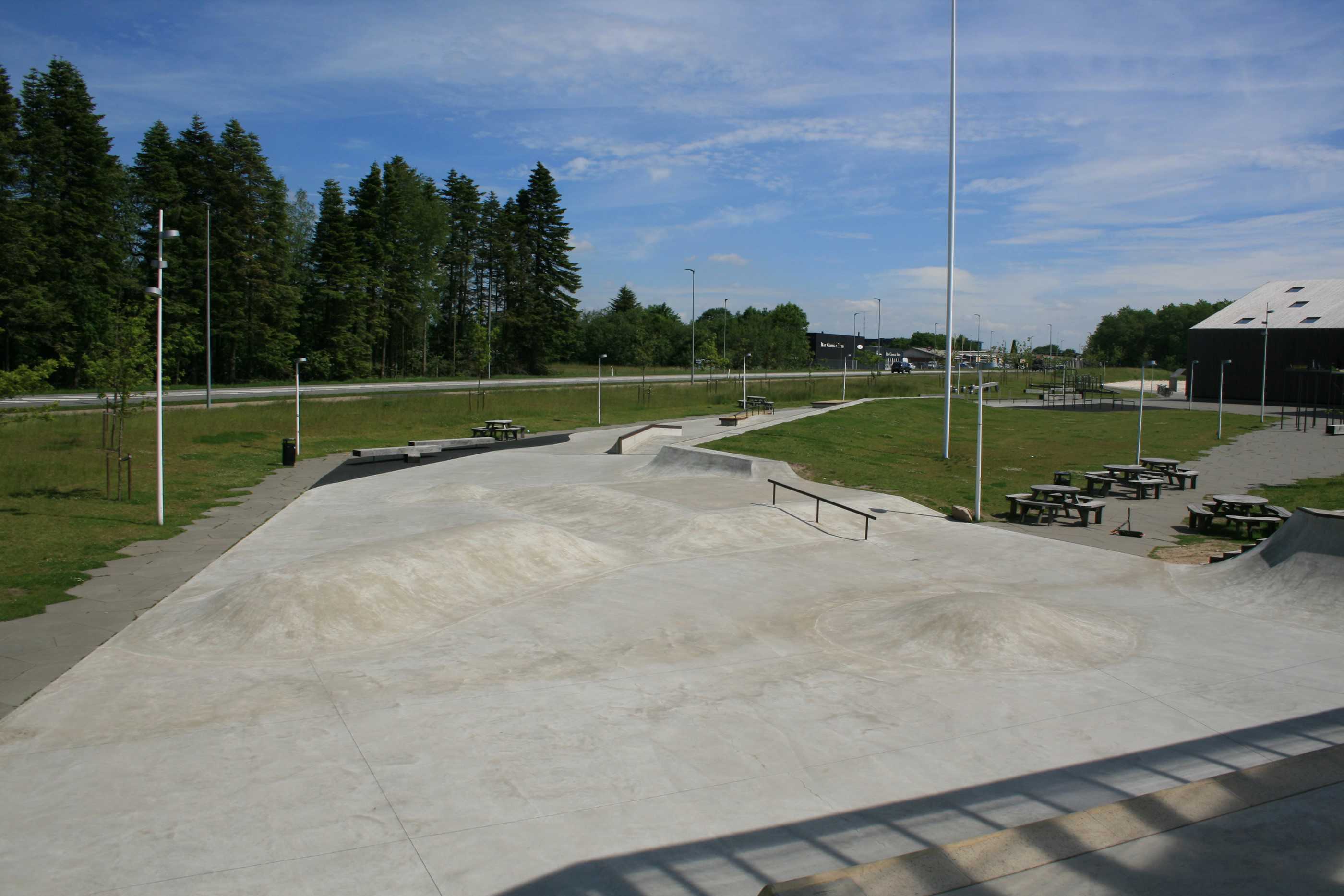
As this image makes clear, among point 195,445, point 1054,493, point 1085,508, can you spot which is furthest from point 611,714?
point 195,445

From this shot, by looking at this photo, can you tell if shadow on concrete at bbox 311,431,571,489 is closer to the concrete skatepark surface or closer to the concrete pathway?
the concrete skatepark surface

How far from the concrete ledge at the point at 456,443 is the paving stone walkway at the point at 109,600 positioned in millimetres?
11088

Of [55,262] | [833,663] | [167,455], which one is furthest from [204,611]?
[55,262]

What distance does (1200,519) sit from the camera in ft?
60.1

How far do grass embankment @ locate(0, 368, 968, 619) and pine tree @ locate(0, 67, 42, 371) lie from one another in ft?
54.1

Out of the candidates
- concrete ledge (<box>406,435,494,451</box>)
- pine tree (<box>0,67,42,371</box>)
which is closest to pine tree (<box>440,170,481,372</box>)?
pine tree (<box>0,67,42,371</box>)

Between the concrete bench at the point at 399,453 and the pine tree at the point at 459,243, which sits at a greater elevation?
the pine tree at the point at 459,243

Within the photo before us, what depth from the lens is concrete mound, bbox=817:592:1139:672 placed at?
9.57m

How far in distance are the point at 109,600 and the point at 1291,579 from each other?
16.9 meters

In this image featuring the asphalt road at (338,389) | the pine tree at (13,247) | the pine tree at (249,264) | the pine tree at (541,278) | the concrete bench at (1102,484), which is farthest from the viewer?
the pine tree at (541,278)

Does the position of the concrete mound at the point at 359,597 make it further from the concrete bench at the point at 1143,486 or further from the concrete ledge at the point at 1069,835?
the concrete bench at the point at 1143,486

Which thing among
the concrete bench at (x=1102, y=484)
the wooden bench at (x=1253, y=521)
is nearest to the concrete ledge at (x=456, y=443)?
the concrete bench at (x=1102, y=484)

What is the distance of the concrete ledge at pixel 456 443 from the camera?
31.2 meters

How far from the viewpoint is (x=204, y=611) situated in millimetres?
10398
